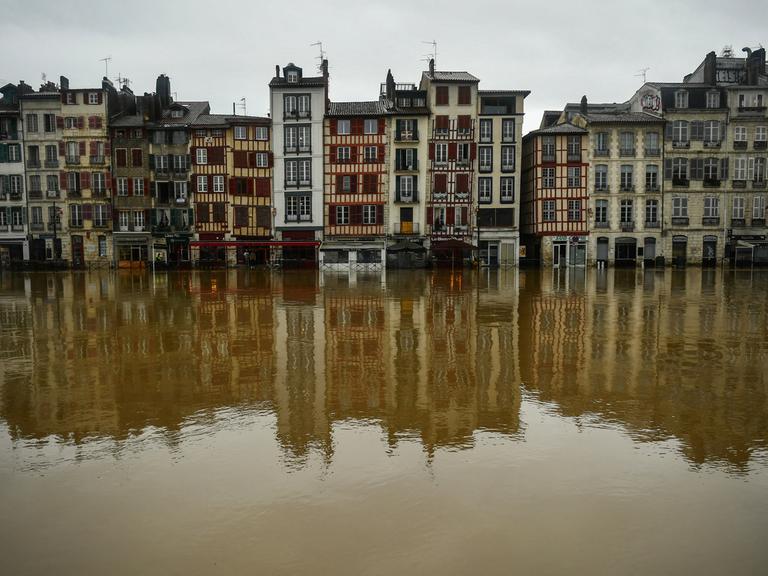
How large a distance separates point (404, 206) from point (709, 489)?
46.0 m

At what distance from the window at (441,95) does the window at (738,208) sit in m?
A: 25.6

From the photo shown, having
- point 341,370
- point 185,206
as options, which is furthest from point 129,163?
point 341,370

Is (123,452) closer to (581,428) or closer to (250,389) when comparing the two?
(250,389)

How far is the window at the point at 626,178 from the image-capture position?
170 feet

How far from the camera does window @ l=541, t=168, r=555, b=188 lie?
169 feet

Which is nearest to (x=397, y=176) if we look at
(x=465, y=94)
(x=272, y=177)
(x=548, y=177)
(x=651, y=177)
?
(x=465, y=94)

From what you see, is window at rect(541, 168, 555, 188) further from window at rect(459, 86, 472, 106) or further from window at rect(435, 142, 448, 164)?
window at rect(459, 86, 472, 106)

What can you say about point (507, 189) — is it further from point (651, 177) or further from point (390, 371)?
point (390, 371)

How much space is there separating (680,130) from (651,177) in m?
4.38

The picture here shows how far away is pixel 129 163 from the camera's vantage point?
5222cm

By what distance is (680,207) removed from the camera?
170 feet

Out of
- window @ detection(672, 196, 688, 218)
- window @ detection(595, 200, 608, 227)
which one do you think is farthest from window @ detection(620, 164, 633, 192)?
window @ detection(672, 196, 688, 218)

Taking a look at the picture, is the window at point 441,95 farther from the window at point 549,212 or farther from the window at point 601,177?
the window at point 601,177

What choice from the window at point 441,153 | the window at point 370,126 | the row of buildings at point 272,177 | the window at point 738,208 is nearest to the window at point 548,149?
the row of buildings at point 272,177
